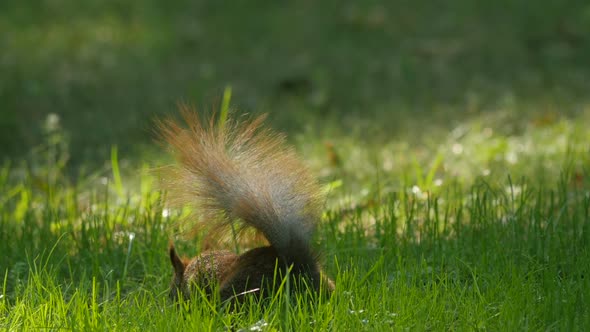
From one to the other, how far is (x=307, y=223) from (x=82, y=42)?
7.03m

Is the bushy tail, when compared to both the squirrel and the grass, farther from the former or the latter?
the grass

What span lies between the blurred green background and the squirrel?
11.2 feet

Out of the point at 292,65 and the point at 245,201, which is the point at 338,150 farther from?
the point at 245,201

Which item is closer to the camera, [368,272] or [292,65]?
[368,272]

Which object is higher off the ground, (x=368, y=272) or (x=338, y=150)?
(x=338, y=150)

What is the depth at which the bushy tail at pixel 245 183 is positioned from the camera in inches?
115

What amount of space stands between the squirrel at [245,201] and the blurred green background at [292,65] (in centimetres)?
342

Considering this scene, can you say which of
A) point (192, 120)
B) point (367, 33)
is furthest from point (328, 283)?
point (367, 33)

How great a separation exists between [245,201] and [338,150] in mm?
3710

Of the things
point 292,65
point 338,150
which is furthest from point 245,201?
point 292,65

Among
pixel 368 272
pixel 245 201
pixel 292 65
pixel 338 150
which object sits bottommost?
pixel 368 272

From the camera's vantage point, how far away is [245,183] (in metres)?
2.96

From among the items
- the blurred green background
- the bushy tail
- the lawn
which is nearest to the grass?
the lawn

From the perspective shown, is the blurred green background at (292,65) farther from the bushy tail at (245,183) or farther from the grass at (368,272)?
the bushy tail at (245,183)
